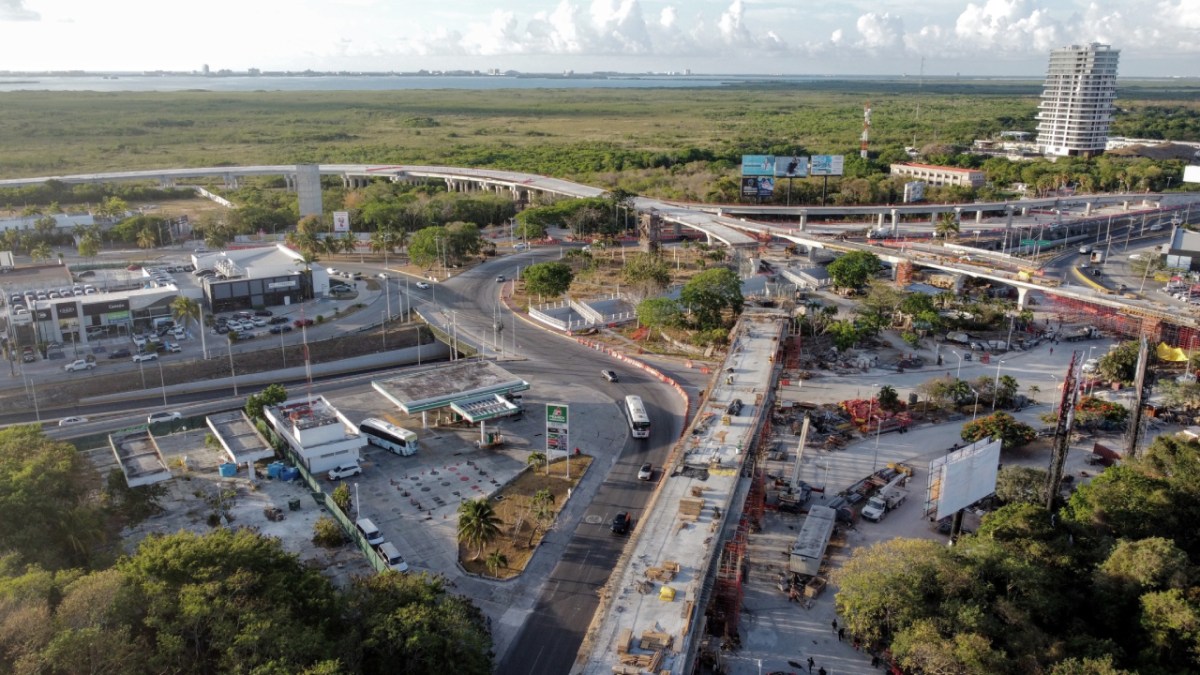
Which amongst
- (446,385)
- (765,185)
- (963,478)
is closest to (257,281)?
(446,385)

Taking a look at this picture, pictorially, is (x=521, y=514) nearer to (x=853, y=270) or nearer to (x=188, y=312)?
(x=188, y=312)

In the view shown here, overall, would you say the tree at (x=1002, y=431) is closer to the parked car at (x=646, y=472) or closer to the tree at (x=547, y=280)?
the parked car at (x=646, y=472)

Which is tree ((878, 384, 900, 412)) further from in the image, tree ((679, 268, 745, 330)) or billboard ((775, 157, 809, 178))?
billboard ((775, 157, 809, 178))

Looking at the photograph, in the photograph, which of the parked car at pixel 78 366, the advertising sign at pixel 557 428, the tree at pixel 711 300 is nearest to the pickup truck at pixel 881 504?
the advertising sign at pixel 557 428

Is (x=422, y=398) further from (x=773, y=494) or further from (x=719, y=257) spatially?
(x=719, y=257)

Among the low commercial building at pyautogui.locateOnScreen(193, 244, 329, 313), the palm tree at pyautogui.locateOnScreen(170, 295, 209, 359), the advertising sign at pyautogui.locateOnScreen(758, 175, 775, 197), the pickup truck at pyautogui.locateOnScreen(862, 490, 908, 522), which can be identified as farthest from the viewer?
the advertising sign at pyautogui.locateOnScreen(758, 175, 775, 197)

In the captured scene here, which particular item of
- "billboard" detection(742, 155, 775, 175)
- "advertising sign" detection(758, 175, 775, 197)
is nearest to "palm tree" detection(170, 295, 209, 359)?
"advertising sign" detection(758, 175, 775, 197)

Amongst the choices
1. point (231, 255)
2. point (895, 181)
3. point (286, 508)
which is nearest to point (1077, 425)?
point (286, 508)
